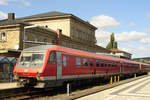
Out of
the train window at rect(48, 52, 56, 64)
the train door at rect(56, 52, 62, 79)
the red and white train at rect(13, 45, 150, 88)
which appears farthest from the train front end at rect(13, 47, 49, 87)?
the train door at rect(56, 52, 62, 79)

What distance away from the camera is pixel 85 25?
6256 centimetres

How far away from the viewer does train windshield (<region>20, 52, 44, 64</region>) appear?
13.1 metres

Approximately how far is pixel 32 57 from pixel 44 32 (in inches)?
1047

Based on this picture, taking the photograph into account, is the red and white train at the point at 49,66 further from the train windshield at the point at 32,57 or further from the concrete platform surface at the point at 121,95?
the concrete platform surface at the point at 121,95

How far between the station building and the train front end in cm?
843

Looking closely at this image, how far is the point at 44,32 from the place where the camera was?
3969 cm

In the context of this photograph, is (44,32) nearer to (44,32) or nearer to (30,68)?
(44,32)

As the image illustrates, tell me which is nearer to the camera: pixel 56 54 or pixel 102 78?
pixel 56 54

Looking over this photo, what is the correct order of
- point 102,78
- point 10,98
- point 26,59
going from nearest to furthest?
point 10,98 → point 26,59 → point 102,78

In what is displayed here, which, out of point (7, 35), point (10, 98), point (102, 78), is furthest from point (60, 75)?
point (7, 35)

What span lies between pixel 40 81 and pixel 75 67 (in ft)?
14.0

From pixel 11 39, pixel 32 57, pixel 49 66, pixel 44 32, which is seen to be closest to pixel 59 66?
pixel 49 66

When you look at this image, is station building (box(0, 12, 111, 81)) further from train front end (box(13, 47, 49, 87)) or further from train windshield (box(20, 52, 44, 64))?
train front end (box(13, 47, 49, 87))

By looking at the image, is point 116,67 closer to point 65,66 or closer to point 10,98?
point 65,66
